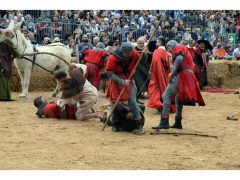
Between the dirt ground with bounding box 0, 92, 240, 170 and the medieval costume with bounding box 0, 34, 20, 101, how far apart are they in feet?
6.61

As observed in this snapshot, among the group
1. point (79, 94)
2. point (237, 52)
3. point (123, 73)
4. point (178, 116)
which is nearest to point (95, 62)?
point (79, 94)

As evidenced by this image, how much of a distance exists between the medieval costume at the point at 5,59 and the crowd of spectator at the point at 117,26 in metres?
3.62

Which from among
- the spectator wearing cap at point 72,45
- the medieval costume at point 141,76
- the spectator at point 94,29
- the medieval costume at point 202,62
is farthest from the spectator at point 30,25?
the medieval costume at point 141,76

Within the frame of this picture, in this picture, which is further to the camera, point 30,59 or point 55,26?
point 55,26

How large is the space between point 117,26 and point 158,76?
404 inches

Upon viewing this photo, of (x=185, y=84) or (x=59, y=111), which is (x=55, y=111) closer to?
(x=59, y=111)

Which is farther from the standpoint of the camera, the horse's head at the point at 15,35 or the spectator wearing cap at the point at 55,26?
the spectator wearing cap at the point at 55,26

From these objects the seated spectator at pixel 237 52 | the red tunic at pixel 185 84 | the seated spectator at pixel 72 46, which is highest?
the red tunic at pixel 185 84

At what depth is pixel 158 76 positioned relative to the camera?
14.8 m

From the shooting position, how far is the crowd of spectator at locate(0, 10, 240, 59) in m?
22.4

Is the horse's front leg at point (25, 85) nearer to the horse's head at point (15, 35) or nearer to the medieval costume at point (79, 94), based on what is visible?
the horse's head at point (15, 35)

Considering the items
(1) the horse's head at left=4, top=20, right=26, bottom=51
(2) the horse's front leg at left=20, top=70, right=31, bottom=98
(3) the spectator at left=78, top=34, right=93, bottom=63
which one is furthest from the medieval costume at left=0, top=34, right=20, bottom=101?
(3) the spectator at left=78, top=34, right=93, bottom=63

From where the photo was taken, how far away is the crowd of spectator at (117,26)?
73.4 feet

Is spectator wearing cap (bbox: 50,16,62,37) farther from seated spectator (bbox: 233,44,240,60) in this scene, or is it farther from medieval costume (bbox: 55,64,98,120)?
medieval costume (bbox: 55,64,98,120)
